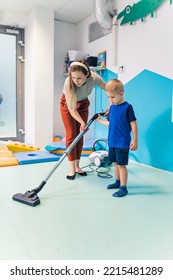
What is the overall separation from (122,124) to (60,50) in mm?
2796

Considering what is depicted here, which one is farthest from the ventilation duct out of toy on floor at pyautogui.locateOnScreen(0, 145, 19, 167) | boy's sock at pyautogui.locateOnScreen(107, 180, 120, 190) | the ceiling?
boy's sock at pyautogui.locateOnScreen(107, 180, 120, 190)

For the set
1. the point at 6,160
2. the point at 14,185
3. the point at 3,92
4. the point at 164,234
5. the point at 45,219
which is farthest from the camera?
the point at 3,92

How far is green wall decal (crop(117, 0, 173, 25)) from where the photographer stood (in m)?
2.40

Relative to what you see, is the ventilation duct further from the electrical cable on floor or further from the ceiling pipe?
the electrical cable on floor

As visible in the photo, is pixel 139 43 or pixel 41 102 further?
pixel 41 102

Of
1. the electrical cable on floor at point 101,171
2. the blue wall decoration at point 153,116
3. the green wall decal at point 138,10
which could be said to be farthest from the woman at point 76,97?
the green wall decal at point 138,10

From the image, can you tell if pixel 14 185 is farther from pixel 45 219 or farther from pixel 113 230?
pixel 113 230

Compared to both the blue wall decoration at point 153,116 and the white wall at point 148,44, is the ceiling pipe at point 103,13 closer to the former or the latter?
the white wall at point 148,44

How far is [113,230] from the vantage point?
1.22 meters

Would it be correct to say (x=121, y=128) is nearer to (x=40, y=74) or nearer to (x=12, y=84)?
(x=40, y=74)

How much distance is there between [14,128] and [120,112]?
9.27 feet

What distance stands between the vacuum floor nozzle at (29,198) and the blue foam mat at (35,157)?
1.03 meters

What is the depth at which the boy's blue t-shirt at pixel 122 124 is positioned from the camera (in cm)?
167
